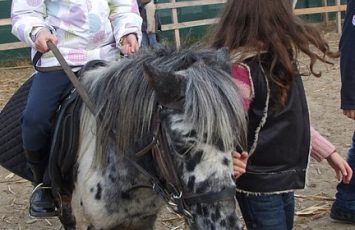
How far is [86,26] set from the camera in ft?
9.11

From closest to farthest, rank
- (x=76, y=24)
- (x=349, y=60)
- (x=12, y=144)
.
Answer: (x=76, y=24), (x=12, y=144), (x=349, y=60)

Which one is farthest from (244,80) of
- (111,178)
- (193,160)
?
(111,178)

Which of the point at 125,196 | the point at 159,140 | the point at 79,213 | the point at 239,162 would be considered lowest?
the point at 79,213

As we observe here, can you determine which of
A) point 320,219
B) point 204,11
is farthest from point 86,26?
point 204,11

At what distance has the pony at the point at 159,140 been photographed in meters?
1.92

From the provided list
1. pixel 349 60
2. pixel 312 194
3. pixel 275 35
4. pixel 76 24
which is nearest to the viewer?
pixel 275 35

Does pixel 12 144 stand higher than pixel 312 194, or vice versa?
pixel 12 144

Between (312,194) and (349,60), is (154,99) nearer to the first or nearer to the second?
(349,60)

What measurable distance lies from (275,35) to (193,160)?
0.60 m

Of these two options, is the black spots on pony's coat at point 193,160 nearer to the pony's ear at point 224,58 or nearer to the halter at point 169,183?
the halter at point 169,183

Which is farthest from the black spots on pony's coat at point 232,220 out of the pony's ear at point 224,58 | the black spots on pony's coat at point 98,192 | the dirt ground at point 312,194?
the dirt ground at point 312,194

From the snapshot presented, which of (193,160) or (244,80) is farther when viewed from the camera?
(244,80)

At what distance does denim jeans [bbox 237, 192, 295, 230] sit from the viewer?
7.80 ft

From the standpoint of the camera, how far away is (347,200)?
3680 millimetres
